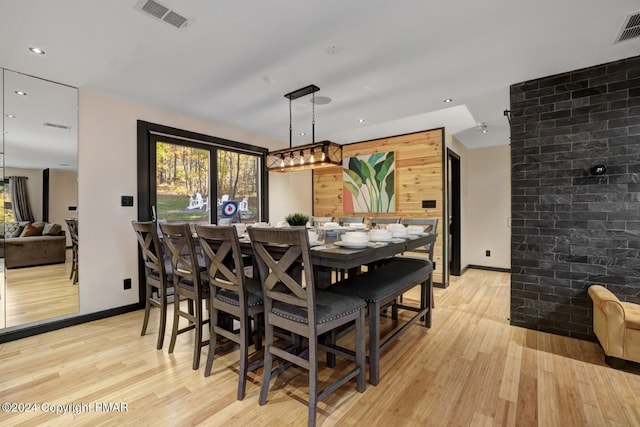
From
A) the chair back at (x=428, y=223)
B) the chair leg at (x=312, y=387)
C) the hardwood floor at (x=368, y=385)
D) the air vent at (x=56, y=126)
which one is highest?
the air vent at (x=56, y=126)

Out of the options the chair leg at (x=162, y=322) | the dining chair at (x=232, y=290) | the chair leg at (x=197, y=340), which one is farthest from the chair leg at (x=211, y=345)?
the chair leg at (x=162, y=322)

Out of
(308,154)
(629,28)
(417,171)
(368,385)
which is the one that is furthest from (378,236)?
(417,171)

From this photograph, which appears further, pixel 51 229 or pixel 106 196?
pixel 106 196

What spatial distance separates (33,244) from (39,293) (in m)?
0.51

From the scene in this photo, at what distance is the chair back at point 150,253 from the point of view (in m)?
2.42

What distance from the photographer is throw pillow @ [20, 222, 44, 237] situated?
116 inches

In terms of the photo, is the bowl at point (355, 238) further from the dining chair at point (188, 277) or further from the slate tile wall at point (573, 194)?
the slate tile wall at point (573, 194)

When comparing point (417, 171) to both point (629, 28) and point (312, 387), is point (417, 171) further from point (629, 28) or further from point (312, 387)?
point (312, 387)

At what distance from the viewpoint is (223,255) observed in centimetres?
189

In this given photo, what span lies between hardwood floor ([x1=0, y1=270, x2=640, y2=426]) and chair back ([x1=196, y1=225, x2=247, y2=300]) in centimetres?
65

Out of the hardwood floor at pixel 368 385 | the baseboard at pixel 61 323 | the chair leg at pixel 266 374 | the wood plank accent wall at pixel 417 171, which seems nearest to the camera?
the hardwood floor at pixel 368 385

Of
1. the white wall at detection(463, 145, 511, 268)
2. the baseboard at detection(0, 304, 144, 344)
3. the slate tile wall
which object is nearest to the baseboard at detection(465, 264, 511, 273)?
the white wall at detection(463, 145, 511, 268)

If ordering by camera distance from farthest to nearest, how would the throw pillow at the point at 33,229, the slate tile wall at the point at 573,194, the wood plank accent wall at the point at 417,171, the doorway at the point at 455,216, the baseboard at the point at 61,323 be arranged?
the doorway at the point at 455,216, the wood plank accent wall at the point at 417,171, the throw pillow at the point at 33,229, the baseboard at the point at 61,323, the slate tile wall at the point at 573,194

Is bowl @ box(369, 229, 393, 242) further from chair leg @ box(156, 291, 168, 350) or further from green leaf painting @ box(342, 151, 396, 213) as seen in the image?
green leaf painting @ box(342, 151, 396, 213)
